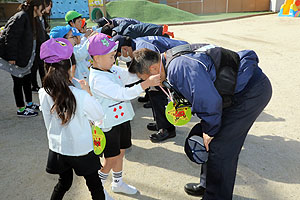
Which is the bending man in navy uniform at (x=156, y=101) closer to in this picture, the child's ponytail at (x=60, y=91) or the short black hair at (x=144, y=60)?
the short black hair at (x=144, y=60)

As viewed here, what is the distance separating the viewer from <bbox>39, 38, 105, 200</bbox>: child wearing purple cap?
1.76m

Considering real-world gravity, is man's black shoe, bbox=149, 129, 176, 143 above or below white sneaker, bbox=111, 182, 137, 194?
above

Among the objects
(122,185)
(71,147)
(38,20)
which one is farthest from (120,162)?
(38,20)

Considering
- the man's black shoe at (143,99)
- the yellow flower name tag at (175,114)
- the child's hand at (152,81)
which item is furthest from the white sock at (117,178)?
the man's black shoe at (143,99)

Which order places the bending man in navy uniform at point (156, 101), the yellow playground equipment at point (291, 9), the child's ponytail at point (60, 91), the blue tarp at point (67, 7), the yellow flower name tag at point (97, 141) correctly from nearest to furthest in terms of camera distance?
1. the child's ponytail at point (60, 91)
2. the yellow flower name tag at point (97, 141)
3. the bending man in navy uniform at point (156, 101)
4. the yellow playground equipment at point (291, 9)
5. the blue tarp at point (67, 7)

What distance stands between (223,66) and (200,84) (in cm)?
28

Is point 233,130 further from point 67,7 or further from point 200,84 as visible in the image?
point 67,7

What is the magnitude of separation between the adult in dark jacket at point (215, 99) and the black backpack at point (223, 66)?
43mm

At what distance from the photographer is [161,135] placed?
3.59 m

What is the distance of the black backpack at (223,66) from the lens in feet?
6.61

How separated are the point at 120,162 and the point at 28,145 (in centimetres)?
161

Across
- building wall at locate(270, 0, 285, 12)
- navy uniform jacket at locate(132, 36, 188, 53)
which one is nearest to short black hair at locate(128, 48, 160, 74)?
navy uniform jacket at locate(132, 36, 188, 53)

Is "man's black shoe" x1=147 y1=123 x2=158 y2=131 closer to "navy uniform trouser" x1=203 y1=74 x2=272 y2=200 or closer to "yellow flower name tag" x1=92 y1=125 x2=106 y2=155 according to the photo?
"navy uniform trouser" x1=203 y1=74 x2=272 y2=200

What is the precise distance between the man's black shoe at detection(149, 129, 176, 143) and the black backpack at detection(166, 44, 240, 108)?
1.60 meters
